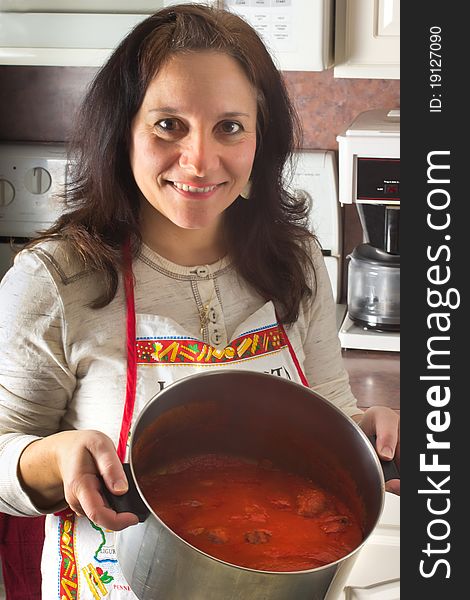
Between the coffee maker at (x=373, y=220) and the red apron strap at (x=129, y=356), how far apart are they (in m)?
0.56

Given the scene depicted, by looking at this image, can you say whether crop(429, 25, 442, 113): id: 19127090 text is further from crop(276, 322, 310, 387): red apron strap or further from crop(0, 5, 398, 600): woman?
crop(276, 322, 310, 387): red apron strap

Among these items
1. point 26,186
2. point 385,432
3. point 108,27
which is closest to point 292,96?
point 108,27

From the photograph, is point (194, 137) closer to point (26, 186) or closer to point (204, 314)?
point (204, 314)

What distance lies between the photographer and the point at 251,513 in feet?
1.76

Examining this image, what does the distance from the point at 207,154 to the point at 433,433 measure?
0.25 meters

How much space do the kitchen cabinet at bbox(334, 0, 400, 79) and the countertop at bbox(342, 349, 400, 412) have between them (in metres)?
0.37

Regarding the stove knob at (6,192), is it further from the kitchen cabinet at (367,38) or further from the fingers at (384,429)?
the fingers at (384,429)

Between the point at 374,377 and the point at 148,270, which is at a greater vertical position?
the point at 148,270

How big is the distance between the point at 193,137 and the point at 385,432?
0.74 feet

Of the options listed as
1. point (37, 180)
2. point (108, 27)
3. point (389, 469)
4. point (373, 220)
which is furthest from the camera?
point (37, 180)

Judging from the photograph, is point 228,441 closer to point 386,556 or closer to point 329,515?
point 329,515

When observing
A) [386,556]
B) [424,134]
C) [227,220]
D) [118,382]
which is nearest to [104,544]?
[118,382]

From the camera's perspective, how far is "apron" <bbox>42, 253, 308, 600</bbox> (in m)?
0.66

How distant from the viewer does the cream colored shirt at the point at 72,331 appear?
0.62m
